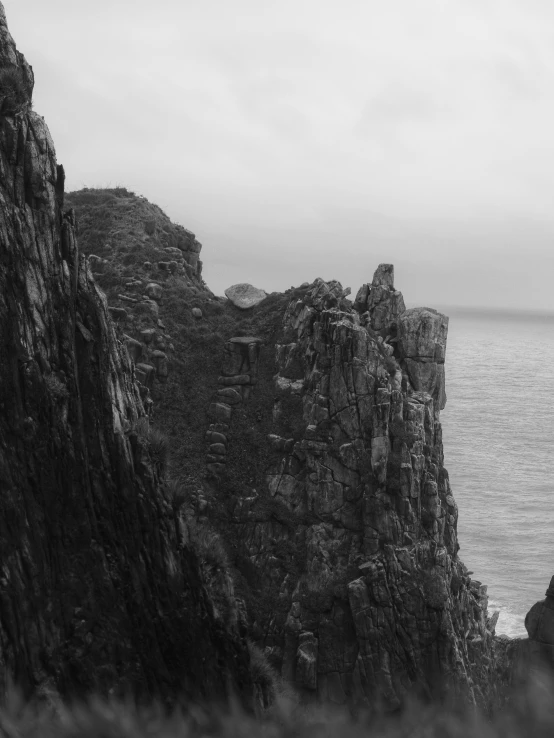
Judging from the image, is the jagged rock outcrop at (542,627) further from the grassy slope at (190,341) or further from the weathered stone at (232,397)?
the weathered stone at (232,397)

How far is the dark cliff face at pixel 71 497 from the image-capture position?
18938mm

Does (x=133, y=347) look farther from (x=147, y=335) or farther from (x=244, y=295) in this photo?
(x=244, y=295)

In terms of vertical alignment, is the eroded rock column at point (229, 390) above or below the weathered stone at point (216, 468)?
above

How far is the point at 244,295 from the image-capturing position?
44469mm

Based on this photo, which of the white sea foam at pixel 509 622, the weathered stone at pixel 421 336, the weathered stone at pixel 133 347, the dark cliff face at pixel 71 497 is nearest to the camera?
the dark cliff face at pixel 71 497

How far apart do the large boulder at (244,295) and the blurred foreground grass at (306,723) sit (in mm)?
37458

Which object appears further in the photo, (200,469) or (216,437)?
(216,437)

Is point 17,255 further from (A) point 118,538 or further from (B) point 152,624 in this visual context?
(B) point 152,624

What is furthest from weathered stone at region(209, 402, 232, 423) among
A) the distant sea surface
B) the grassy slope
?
the distant sea surface

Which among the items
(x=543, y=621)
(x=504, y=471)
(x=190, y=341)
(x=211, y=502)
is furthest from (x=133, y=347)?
(x=504, y=471)

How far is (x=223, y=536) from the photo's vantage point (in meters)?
35.4

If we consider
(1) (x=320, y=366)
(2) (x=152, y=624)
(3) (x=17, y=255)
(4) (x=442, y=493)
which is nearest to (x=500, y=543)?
(4) (x=442, y=493)

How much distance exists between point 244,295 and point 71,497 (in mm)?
25425

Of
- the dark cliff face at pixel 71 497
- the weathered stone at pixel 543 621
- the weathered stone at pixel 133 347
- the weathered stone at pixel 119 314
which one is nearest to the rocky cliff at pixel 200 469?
the dark cliff face at pixel 71 497
